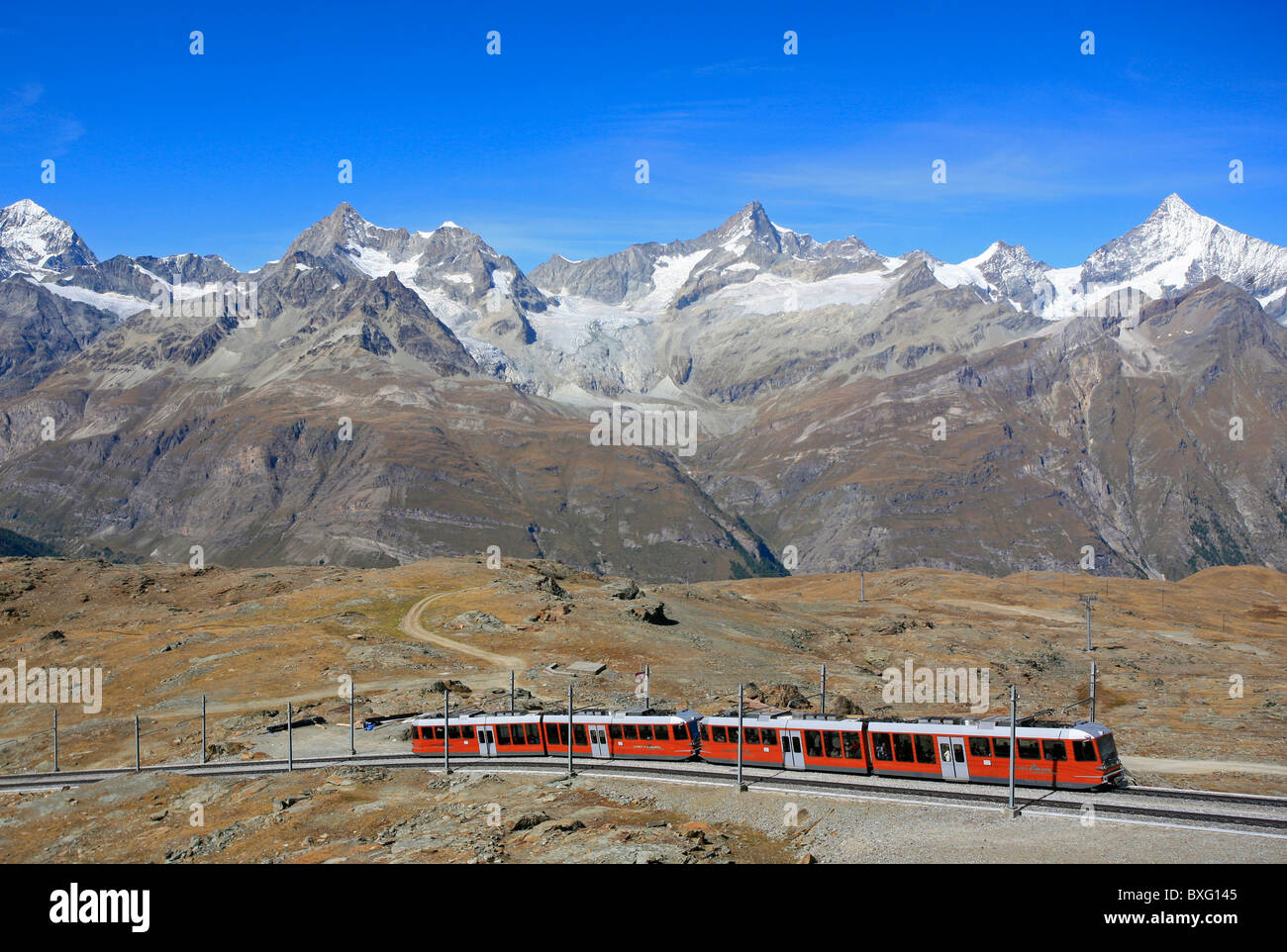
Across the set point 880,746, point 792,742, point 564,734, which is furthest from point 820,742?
point 564,734

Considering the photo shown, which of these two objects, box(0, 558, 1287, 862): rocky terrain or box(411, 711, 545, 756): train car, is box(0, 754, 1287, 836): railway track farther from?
box(0, 558, 1287, 862): rocky terrain

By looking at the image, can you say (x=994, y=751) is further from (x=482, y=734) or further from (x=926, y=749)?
(x=482, y=734)

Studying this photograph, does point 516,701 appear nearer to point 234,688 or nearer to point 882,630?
point 234,688

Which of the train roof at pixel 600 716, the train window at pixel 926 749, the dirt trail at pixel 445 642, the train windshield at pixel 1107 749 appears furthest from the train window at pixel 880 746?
the dirt trail at pixel 445 642

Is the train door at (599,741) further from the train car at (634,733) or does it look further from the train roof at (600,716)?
the train roof at (600,716)

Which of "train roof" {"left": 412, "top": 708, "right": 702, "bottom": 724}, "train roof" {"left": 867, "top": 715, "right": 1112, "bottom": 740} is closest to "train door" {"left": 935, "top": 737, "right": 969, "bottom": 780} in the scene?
"train roof" {"left": 867, "top": 715, "right": 1112, "bottom": 740}
